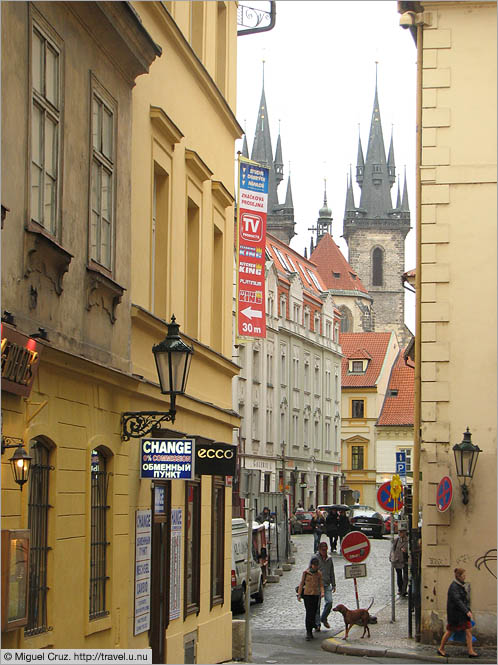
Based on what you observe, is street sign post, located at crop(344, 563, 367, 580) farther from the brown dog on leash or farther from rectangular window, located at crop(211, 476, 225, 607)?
rectangular window, located at crop(211, 476, 225, 607)

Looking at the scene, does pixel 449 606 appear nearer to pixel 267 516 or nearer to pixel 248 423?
pixel 267 516

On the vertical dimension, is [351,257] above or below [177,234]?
above

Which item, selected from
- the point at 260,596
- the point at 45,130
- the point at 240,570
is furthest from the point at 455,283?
the point at 45,130

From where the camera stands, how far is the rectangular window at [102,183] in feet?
38.2

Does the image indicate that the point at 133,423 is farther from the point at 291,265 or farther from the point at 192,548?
the point at 291,265

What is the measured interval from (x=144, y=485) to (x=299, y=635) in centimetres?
1022

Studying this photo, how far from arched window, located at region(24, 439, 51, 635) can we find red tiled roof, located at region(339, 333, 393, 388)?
84788 mm

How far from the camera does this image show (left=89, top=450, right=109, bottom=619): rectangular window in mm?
11781

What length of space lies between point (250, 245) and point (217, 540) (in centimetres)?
496

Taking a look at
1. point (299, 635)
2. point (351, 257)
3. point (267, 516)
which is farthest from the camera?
point (351, 257)

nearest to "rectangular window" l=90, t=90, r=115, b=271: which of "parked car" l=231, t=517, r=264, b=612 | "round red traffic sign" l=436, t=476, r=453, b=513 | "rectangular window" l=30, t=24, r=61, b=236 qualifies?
"rectangular window" l=30, t=24, r=61, b=236

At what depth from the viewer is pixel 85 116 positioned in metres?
11.3

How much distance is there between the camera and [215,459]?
14.8 m

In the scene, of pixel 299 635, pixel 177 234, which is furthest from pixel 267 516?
pixel 177 234
